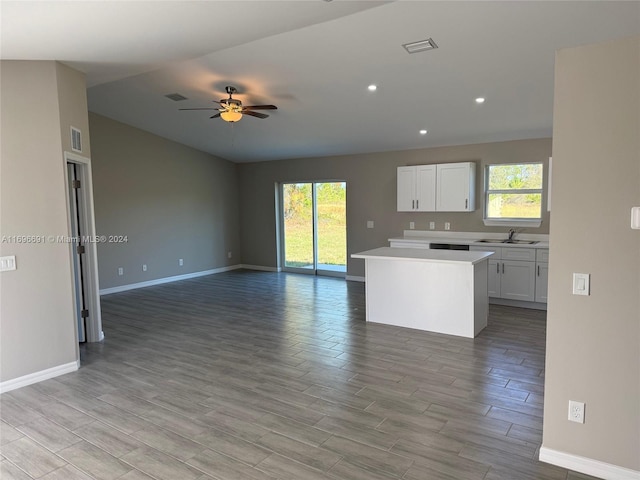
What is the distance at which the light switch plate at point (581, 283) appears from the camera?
2223 millimetres

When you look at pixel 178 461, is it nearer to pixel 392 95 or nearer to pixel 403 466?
pixel 403 466

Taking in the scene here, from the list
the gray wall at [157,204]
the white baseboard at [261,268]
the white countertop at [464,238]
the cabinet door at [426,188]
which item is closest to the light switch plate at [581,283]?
the white countertop at [464,238]

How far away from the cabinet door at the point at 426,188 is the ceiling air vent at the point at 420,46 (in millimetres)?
3020

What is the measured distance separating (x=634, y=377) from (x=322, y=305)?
4364mm

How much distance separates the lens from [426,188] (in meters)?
6.86

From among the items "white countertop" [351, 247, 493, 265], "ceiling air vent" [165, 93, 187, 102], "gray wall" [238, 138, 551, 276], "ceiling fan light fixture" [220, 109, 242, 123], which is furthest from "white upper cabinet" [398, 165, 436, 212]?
"ceiling air vent" [165, 93, 187, 102]

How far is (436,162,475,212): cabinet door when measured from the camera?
6.49 meters

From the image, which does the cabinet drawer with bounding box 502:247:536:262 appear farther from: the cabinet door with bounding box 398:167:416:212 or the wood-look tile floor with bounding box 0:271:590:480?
the cabinet door with bounding box 398:167:416:212

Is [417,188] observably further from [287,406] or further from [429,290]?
[287,406]

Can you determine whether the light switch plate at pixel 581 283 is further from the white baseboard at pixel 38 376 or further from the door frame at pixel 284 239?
the door frame at pixel 284 239

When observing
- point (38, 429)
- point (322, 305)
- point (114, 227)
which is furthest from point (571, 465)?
point (114, 227)

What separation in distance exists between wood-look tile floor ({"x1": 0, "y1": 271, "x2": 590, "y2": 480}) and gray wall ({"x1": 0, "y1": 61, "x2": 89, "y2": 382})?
37cm

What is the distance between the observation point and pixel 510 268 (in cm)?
589

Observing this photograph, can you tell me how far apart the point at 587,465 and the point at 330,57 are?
3915 mm
